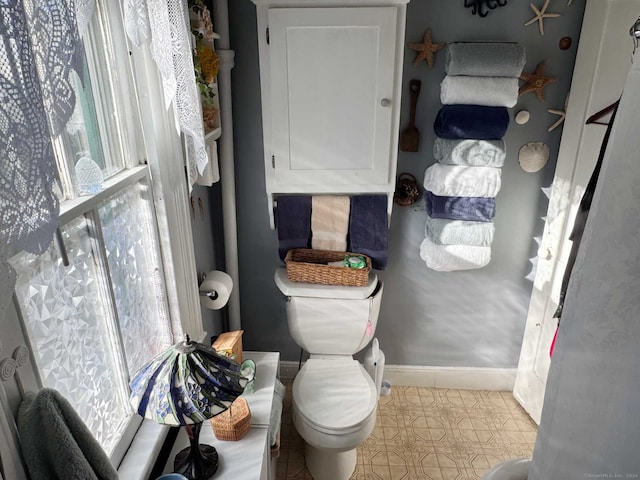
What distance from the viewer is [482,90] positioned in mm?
1859

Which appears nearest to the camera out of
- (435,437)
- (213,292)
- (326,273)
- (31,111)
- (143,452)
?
(31,111)

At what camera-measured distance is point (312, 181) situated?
194 cm

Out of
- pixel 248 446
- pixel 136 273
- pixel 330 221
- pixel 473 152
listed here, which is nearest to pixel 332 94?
pixel 330 221

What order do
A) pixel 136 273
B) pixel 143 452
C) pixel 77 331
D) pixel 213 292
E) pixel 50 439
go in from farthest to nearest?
pixel 213 292
pixel 136 273
pixel 143 452
pixel 77 331
pixel 50 439

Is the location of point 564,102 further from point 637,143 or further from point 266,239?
point 637,143

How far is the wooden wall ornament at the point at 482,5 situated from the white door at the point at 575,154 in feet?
1.18

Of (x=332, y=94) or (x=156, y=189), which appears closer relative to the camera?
(x=156, y=189)

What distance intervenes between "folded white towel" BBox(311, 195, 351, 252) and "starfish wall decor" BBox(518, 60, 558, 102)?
35.9 inches

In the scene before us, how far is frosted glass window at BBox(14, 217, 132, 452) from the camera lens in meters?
0.90

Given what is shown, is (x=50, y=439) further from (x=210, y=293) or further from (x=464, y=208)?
(x=464, y=208)

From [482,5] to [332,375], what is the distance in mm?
1702

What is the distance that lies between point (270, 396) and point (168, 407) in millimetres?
648

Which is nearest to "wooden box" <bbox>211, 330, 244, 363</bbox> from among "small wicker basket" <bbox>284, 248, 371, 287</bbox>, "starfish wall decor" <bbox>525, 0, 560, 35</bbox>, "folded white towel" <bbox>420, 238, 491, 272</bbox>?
"small wicker basket" <bbox>284, 248, 371, 287</bbox>

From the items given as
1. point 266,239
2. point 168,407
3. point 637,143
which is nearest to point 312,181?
point 266,239
